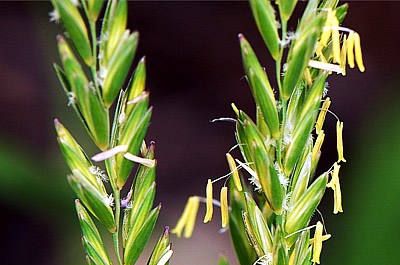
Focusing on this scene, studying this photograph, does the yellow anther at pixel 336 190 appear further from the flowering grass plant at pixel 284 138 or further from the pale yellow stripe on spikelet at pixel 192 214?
the pale yellow stripe on spikelet at pixel 192 214

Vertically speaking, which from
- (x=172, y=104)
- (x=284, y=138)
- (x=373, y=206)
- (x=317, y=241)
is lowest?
(x=373, y=206)

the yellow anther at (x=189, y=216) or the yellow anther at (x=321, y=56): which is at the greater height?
the yellow anther at (x=321, y=56)

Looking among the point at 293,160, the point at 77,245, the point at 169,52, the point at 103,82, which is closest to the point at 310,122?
the point at 293,160

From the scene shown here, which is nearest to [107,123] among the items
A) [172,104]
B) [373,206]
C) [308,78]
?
[308,78]

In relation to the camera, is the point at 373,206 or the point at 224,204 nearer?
the point at 224,204

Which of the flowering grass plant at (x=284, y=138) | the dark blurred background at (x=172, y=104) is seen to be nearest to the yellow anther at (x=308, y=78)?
the flowering grass plant at (x=284, y=138)

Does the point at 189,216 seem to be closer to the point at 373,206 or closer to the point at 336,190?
the point at 336,190
